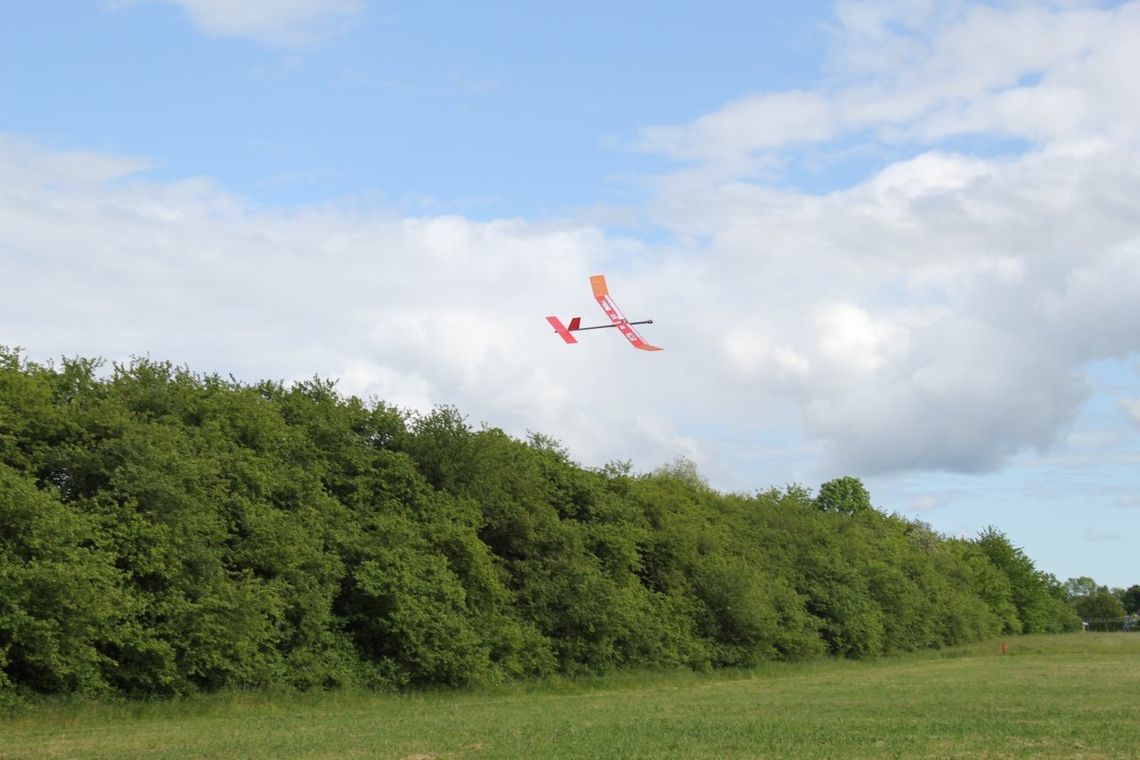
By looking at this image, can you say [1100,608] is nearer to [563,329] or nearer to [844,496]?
[844,496]

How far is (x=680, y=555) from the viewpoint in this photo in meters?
65.3

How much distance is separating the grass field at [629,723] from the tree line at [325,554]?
1475 millimetres

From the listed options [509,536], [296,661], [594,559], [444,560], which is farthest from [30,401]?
[594,559]

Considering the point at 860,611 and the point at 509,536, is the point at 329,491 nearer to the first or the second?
the point at 509,536

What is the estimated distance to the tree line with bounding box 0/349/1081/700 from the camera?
34062 millimetres

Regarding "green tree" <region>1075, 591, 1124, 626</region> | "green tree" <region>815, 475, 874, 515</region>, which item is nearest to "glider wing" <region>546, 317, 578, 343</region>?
"green tree" <region>815, 475, 874, 515</region>

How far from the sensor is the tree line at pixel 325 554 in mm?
34062

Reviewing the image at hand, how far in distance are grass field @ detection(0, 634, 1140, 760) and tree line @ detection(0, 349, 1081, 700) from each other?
148cm

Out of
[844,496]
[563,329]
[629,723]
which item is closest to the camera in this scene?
[629,723]

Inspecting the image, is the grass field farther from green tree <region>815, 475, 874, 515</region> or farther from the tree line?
green tree <region>815, 475, 874, 515</region>

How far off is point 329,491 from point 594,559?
15.0 metres

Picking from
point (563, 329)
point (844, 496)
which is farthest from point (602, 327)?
point (844, 496)

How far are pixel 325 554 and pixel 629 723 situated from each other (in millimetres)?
17044

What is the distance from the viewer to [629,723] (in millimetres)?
30781
